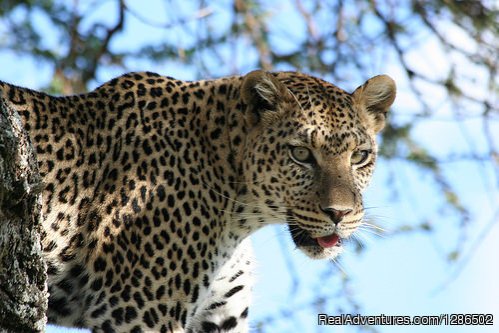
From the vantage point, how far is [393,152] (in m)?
12.9

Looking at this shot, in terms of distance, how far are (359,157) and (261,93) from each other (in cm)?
90

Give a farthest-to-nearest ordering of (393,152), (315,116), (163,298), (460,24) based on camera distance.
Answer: (393,152), (460,24), (315,116), (163,298)

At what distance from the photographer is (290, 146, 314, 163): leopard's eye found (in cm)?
769

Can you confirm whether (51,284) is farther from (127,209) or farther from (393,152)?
(393,152)

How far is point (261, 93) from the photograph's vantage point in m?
7.92

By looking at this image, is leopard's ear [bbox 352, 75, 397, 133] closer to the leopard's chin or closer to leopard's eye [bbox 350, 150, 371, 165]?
leopard's eye [bbox 350, 150, 371, 165]

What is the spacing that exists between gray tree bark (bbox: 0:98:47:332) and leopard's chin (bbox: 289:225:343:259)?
2.73m

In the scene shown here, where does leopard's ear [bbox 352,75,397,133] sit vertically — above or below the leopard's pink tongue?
above

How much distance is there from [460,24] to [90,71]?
4.30 meters

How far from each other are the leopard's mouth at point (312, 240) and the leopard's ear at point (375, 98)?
110 centimetres

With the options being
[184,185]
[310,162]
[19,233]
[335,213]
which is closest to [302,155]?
[310,162]

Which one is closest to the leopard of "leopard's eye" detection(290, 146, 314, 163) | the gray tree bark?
"leopard's eye" detection(290, 146, 314, 163)

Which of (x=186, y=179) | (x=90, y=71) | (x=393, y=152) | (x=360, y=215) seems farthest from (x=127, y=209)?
(x=393, y=152)

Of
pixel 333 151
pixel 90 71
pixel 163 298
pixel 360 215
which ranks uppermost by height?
pixel 90 71
